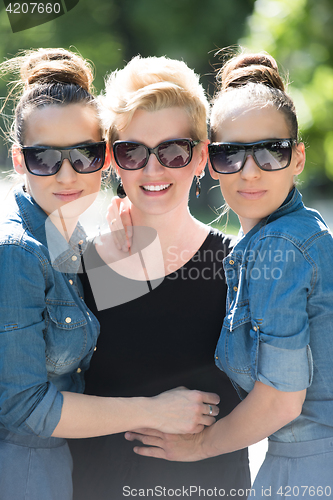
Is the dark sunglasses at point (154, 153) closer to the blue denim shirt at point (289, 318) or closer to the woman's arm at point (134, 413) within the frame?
the blue denim shirt at point (289, 318)

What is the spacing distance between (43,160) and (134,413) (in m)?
1.02

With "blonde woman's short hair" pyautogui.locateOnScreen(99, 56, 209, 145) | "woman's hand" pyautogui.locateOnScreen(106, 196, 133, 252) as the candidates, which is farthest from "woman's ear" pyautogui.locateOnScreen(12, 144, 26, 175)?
"woman's hand" pyautogui.locateOnScreen(106, 196, 133, 252)

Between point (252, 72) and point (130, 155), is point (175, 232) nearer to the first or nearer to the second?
point (130, 155)

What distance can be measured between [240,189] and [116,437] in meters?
1.18

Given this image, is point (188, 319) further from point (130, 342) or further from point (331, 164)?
point (331, 164)

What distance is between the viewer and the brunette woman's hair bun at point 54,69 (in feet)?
6.25

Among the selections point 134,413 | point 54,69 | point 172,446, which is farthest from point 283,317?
point 54,69

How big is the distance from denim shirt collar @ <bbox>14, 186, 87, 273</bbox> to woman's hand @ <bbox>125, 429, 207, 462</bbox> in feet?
2.48

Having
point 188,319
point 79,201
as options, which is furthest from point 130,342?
point 79,201

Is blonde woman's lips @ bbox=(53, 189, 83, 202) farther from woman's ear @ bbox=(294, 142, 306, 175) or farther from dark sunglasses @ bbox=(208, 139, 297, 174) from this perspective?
woman's ear @ bbox=(294, 142, 306, 175)

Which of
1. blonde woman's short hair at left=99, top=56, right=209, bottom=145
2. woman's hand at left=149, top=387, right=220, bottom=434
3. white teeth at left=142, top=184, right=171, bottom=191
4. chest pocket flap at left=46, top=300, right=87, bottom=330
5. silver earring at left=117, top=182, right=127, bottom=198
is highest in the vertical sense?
blonde woman's short hair at left=99, top=56, right=209, bottom=145

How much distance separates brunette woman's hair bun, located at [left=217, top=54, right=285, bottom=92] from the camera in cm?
182

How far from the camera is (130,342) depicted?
2037 millimetres

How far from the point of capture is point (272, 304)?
4.84 ft
